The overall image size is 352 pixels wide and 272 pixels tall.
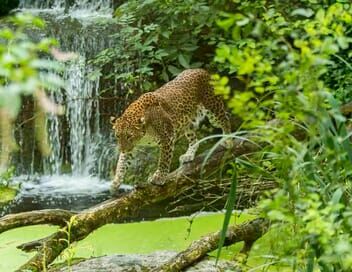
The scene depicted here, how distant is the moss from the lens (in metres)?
6.31

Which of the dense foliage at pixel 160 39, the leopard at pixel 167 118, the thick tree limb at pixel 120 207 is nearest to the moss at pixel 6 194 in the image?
the dense foliage at pixel 160 39

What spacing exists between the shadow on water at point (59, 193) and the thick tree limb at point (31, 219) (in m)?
2.39

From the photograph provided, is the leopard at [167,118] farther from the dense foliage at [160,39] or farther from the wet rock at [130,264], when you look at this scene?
the dense foliage at [160,39]

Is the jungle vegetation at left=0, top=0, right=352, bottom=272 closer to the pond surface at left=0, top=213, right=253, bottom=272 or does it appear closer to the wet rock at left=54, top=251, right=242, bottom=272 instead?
the wet rock at left=54, top=251, right=242, bottom=272

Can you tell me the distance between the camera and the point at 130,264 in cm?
413

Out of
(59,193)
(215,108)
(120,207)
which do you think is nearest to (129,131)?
(120,207)

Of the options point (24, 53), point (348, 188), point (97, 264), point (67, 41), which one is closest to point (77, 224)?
point (97, 264)

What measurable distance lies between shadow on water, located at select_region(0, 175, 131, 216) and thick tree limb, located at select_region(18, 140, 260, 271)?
7.29 feet

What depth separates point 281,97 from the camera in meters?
1.67

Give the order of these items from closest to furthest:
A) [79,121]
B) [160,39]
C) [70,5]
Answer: [160,39], [79,121], [70,5]

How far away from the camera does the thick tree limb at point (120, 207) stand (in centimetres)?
374

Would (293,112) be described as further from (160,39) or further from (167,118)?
(160,39)

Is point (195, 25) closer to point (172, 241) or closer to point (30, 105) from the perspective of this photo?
point (30, 105)

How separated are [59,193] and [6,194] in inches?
19.5
